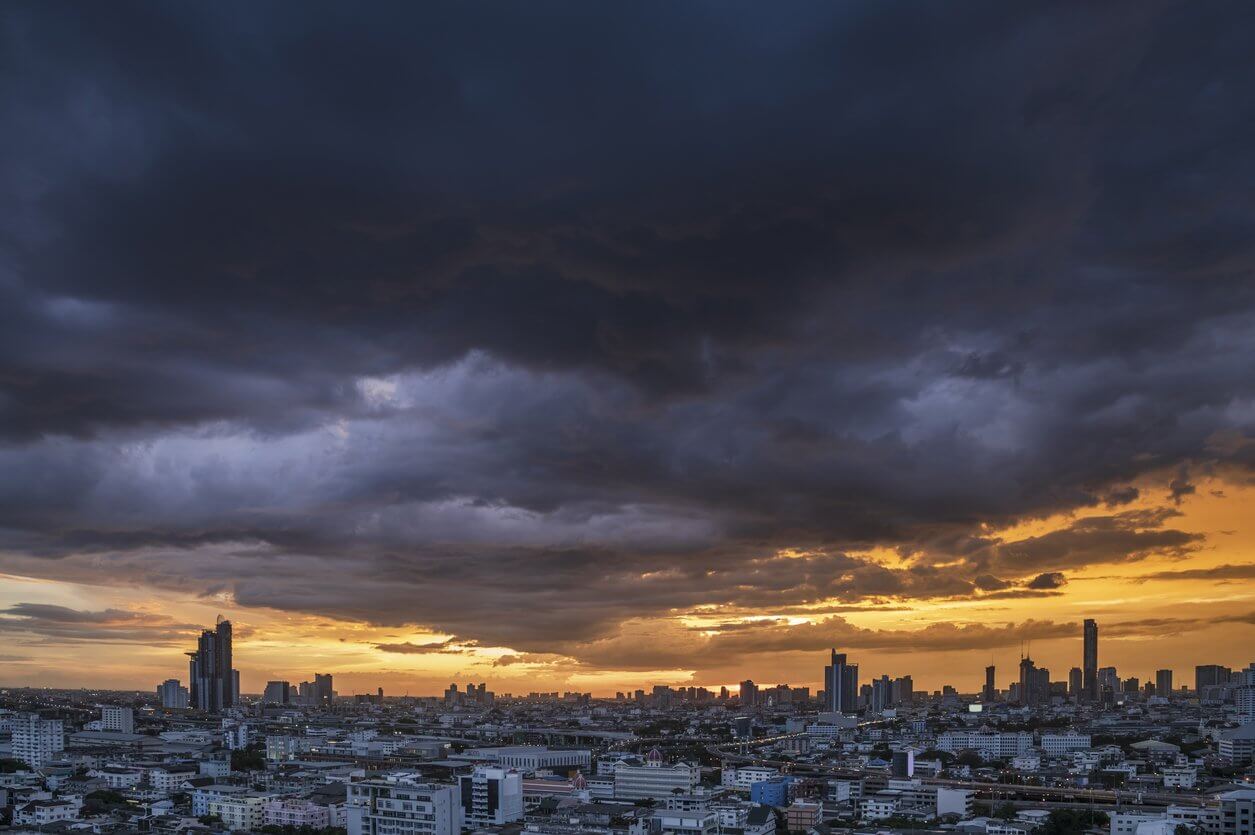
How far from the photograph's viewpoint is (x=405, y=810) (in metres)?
52.2

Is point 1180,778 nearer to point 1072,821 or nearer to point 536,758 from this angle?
point 1072,821

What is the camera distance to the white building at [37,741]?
9769 cm

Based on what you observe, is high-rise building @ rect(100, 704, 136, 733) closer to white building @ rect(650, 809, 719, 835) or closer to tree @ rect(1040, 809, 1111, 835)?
white building @ rect(650, 809, 719, 835)

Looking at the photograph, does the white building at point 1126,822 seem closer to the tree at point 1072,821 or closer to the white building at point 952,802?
the tree at point 1072,821

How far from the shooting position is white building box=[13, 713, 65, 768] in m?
97.7

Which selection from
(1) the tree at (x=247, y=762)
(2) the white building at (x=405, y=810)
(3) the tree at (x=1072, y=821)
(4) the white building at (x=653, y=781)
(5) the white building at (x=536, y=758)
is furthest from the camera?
(1) the tree at (x=247, y=762)

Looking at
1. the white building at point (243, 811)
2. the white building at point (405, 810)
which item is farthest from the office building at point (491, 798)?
the white building at point (243, 811)

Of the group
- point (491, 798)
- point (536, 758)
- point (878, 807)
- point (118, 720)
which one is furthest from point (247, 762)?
point (878, 807)

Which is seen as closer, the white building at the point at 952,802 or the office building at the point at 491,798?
the office building at the point at 491,798

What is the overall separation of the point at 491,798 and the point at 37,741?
200ft

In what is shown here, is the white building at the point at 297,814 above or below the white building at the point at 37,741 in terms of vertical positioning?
above

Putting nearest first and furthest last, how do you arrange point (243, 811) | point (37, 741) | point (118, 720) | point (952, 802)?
1. point (243, 811)
2. point (952, 802)
3. point (37, 741)
4. point (118, 720)

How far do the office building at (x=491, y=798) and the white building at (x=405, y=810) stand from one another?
23.2ft

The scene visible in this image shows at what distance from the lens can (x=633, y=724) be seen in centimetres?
18475
